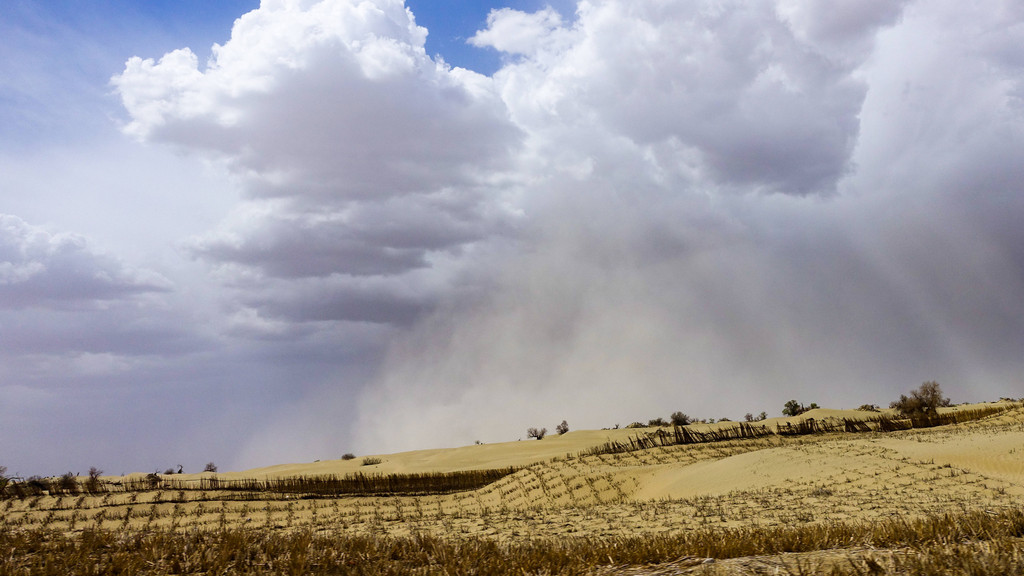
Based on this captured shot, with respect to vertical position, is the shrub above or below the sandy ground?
above

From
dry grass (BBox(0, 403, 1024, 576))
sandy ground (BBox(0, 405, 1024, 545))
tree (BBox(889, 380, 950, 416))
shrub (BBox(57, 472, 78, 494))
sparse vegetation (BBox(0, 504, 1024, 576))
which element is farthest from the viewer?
tree (BBox(889, 380, 950, 416))

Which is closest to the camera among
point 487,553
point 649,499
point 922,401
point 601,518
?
point 487,553

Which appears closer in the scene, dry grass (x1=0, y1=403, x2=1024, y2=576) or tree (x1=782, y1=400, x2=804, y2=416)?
dry grass (x1=0, y1=403, x2=1024, y2=576)

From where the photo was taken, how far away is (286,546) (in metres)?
6.64

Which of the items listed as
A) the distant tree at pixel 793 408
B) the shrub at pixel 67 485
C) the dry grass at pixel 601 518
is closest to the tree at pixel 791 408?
the distant tree at pixel 793 408

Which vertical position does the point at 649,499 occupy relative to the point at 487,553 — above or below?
below

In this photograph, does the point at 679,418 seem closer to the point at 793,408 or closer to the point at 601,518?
the point at 793,408

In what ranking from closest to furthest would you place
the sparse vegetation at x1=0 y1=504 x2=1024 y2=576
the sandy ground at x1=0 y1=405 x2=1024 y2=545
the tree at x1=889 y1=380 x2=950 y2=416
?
the sparse vegetation at x1=0 y1=504 x2=1024 y2=576 < the sandy ground at x1=0 y1=405 x2=1024 y2=545 < the tree at x1=889 y1=380 x2=950 y2=416

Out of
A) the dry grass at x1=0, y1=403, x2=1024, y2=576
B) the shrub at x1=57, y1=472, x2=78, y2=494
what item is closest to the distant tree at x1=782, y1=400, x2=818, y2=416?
the dry grass at x1=0, y1=403, x2=1024, y2=576

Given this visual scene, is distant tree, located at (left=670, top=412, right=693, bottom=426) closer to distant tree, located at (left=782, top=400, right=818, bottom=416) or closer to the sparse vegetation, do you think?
distant tree, located at (left=782, top=400, right=818, bottom=416)

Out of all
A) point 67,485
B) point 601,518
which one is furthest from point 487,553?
point 67,485

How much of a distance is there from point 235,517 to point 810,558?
19.9 metres

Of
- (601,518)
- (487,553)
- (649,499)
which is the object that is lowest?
(649,499)

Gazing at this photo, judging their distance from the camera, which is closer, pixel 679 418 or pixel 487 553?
pixel 487 553
